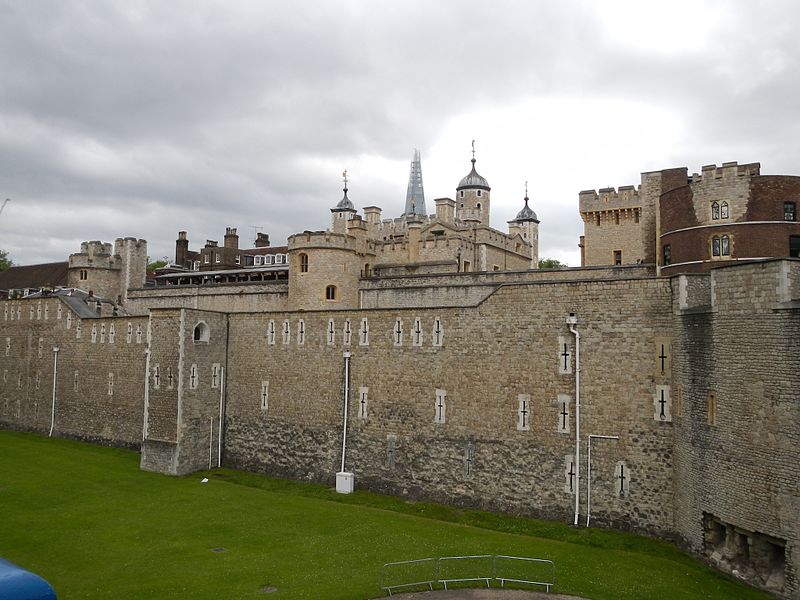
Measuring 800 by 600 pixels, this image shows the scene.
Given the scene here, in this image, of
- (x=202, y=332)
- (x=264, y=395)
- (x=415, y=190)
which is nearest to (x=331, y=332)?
(x=264, y=395)

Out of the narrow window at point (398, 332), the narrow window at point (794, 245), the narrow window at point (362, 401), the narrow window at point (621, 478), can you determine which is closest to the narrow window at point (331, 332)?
the narrow window at point (362, 401)

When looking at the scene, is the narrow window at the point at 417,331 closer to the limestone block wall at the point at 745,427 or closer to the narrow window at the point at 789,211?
the limestone block wall at the point at 745,427

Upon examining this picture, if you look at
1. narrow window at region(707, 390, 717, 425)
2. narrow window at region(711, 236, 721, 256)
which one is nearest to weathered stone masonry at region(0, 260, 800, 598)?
narrow window at region(707, 390, 717, 425)

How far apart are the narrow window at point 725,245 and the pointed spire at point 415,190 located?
258ft

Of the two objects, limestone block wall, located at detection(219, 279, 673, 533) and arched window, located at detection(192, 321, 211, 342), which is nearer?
limestone block wall, located at detection(219, 279, 673, 533)

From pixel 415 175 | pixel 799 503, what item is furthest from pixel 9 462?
pixel 415 175

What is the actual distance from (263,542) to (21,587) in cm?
998

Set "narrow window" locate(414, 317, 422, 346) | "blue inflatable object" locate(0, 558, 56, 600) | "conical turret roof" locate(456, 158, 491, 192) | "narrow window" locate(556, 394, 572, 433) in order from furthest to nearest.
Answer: "conical turret roof" locate(456, 158, 491, 192)
"narrow window" locate(414, 317, 422, 346)
"narrow window" locate(556, 394, 572, 433)
"blue inflatable object" locate(0, 558, 56, 600)

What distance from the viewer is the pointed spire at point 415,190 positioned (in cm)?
10432

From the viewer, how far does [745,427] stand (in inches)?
704

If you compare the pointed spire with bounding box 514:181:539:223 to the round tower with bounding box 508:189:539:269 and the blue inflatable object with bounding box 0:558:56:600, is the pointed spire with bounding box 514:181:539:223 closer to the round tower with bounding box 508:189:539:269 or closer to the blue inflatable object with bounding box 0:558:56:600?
the round tower with bounding box 508:189:539:269

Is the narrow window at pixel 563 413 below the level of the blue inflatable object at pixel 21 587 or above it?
above

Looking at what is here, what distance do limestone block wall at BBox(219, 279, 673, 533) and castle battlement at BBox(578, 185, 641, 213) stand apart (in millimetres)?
15293

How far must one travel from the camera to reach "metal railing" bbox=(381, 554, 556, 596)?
57.7 feet
